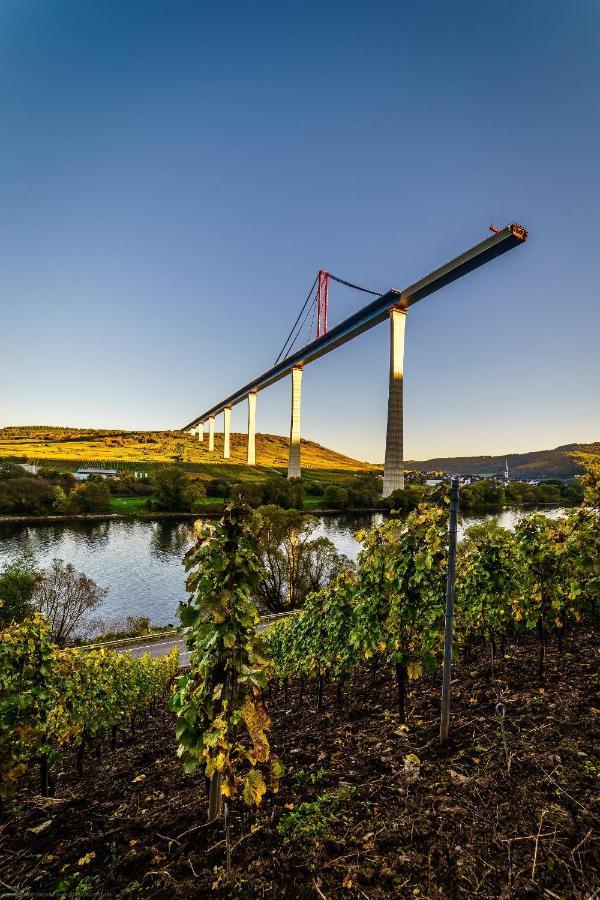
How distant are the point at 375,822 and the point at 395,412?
173ft

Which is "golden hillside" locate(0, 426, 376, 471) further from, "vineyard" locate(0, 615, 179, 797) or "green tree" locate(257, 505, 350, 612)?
"vineyard" locate(0, 615, 179, 797)

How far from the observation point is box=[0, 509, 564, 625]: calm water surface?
126 feet

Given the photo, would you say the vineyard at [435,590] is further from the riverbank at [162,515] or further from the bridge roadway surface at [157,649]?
the riverbank at [162,515]

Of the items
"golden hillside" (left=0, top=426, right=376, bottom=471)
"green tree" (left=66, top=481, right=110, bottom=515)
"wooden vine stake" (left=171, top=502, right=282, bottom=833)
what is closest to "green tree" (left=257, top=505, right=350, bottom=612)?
"wooden vine stake" (left=171, top=502, right=282, bottom=833)

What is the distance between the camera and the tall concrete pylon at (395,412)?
53906 millimetres

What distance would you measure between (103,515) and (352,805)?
77937 mm

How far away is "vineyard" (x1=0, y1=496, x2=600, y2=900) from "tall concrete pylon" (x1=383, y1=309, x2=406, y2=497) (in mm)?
44853

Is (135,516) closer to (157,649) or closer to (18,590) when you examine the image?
(18,590)

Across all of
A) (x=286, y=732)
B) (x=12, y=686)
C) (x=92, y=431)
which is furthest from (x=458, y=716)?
(x=92, y=431)

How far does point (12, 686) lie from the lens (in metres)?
6.55

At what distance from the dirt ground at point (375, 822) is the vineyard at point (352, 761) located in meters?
0.02

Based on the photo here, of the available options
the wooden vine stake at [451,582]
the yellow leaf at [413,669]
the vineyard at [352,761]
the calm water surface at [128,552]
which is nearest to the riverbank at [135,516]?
the calm water surface at [128,552]

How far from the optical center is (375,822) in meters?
4.15

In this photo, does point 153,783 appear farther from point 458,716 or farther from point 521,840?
point 521,840
